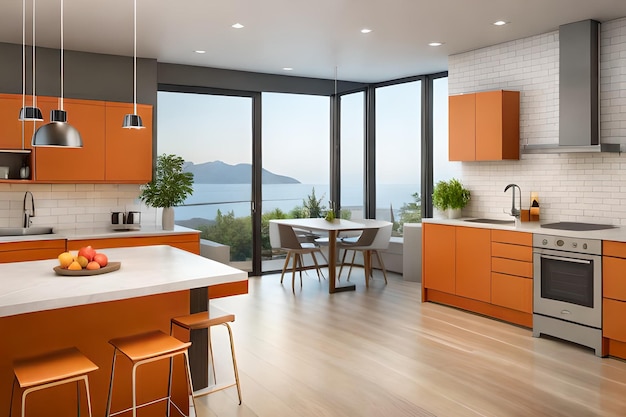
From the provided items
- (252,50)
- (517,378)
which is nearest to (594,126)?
(517,378)

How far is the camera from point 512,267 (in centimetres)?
549

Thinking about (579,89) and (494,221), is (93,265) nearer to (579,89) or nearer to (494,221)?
(494,221)

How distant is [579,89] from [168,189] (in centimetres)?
455

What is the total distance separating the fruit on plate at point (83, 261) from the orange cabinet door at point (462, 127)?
4446 millimetres

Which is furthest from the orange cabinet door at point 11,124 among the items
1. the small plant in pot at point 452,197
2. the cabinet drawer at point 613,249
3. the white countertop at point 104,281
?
the cabinet drawer at point 613,249

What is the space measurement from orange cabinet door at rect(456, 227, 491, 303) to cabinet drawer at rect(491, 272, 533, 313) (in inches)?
3.7

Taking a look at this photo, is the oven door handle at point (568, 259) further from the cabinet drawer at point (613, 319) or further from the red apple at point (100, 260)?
the red apple at point (100, 260)

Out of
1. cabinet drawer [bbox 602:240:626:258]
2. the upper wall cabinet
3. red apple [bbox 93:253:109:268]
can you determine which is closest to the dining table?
the upper wall cabinet

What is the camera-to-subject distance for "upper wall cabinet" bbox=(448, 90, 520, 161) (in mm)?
6070

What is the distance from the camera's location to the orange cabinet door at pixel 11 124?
578cm

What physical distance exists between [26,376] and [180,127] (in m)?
5.43

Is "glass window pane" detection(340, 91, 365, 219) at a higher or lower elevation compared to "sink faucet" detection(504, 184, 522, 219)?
higher

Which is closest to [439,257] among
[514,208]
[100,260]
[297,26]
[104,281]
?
[514,208]

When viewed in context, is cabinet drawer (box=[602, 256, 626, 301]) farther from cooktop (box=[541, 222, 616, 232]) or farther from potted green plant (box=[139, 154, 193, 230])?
potted green plant (box=[139, 154, 193, 230])
